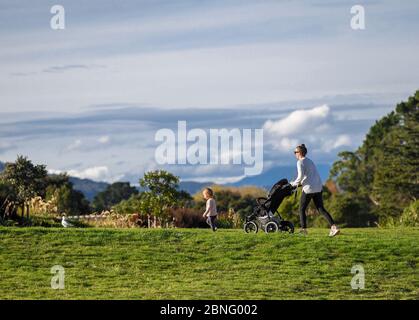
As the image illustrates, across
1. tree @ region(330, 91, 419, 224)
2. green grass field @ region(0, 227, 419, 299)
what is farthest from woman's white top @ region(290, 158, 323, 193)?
tree @ region(330, 91, 419, 224)

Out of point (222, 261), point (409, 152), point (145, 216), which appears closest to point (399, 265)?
point (222, 261)

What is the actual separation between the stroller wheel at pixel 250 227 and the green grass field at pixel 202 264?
28.6 inches

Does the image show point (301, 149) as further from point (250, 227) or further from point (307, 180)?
point (250, 227)

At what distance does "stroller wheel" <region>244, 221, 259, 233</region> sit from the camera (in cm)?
2162

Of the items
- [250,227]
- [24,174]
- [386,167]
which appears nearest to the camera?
[250,227]

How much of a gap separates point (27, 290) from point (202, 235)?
5.30m

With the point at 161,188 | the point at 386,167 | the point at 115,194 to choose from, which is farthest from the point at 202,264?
the point at 115,194

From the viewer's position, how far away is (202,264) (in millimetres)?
18328

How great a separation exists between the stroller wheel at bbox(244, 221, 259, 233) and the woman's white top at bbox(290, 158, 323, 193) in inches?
74.4

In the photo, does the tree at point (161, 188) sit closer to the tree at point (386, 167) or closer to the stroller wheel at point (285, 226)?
the stroller wheel at point (285, 226)

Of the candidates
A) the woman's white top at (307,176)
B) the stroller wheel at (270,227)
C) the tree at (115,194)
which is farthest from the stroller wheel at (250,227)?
the tree at (115,194)

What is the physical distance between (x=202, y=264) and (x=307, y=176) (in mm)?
3292

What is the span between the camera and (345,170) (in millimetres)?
72062

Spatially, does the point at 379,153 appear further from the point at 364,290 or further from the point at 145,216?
the point at 364,290
